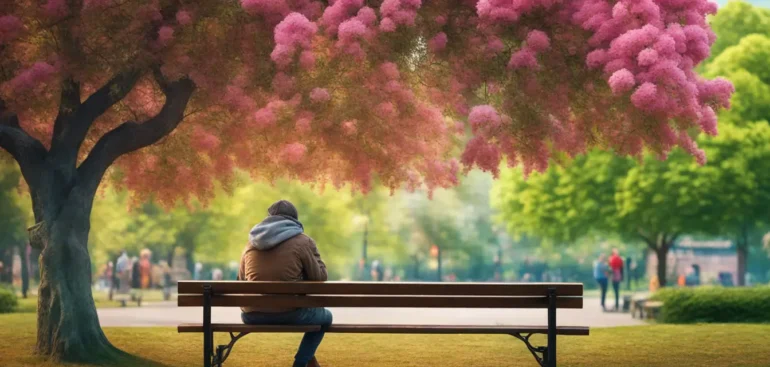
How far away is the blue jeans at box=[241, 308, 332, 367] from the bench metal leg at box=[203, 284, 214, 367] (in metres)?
0.36

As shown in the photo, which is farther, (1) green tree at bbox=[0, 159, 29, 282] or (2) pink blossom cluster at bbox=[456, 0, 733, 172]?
(1) green tree at bbox=[0, 159, 29, 282]

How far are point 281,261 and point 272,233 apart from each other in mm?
291

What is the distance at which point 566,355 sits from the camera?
16.9m

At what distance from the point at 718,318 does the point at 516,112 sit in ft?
39.2

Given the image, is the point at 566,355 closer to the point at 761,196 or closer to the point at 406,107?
the point at 406,107

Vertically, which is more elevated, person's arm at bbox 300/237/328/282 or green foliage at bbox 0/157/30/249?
green foliage at bbox 0/157/30/249

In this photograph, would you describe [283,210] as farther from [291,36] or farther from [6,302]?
[6,302]

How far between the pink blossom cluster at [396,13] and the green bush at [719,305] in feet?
43.8

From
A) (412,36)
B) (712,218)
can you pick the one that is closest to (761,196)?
(712,218)

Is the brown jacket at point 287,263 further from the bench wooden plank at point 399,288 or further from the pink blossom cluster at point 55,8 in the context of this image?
the pink blossom cluster at point 55,8

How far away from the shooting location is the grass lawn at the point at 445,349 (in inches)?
620

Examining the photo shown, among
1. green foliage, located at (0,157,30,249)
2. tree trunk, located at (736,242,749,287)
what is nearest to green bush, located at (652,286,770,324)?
green foliage, located at (0,157,30,249)

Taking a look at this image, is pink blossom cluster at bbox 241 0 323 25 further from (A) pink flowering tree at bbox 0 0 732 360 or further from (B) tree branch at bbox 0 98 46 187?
(B) tree branch at bbox 0 98 46 187

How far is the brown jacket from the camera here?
37.3 ft
